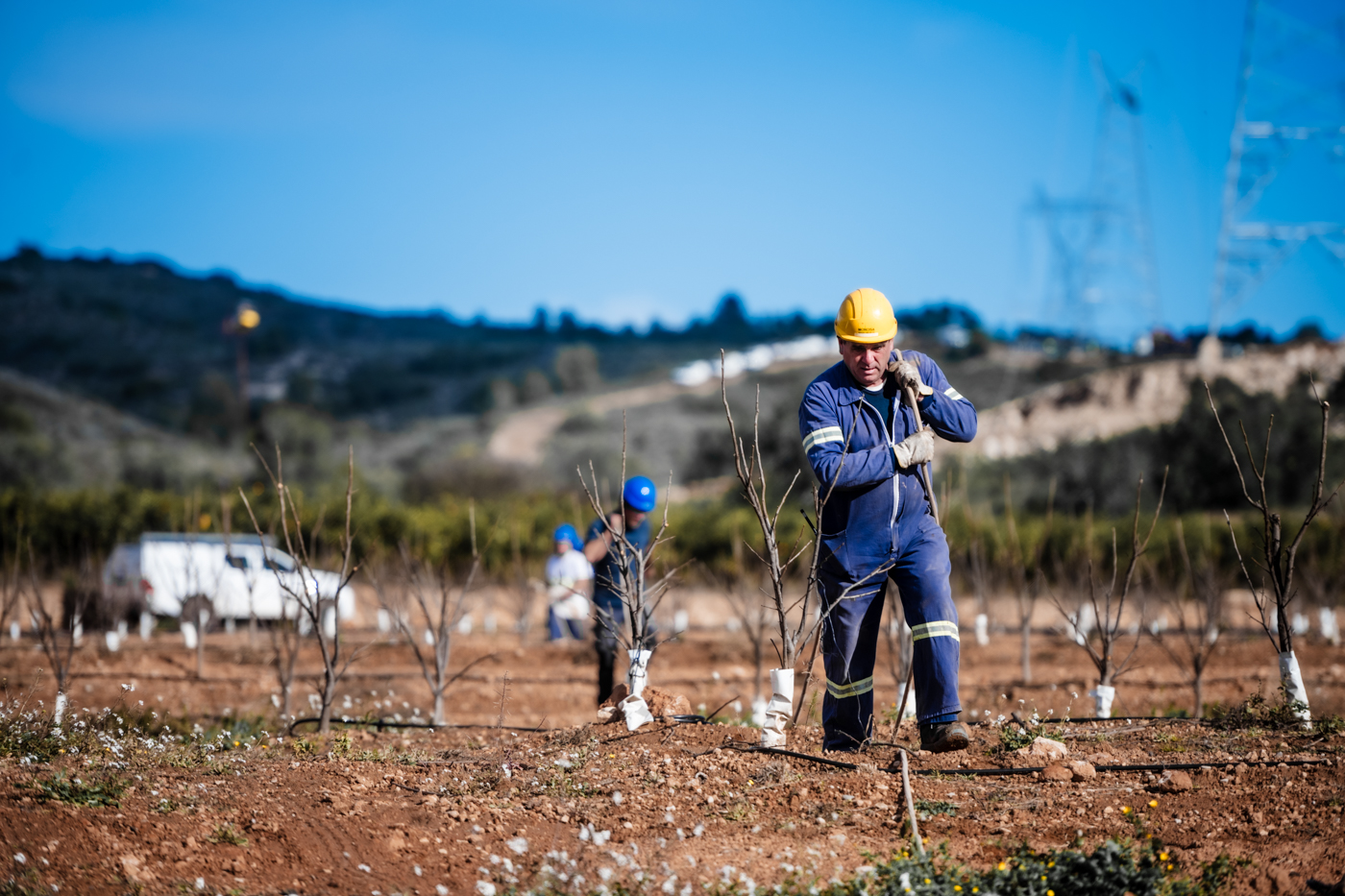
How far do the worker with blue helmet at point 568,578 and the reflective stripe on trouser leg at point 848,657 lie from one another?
18.0 ft

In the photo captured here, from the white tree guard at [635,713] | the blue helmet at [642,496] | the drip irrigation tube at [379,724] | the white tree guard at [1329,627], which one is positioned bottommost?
the white tree guard at [1329,627]

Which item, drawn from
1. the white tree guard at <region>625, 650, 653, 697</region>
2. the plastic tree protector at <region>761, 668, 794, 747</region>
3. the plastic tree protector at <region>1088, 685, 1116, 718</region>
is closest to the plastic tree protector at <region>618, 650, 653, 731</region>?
the white tree guard at <region>625, 650, 653, 697</region>

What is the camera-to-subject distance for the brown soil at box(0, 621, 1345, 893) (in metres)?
3.60

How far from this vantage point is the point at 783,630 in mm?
4730

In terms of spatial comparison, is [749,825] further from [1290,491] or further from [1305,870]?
[1290,491]

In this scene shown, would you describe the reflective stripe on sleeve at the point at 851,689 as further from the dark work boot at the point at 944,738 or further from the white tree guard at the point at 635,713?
the white tree guard at the point at 635,713

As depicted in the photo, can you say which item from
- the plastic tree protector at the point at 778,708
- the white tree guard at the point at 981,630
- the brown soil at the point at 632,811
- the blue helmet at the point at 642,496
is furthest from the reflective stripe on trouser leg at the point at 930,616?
the white tree guard at the point at 981,630

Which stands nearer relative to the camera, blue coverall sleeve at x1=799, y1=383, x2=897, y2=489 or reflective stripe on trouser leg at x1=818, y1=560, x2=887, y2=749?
blue coverall sleeve at x1=799, y1=383, x2=897, y2=489

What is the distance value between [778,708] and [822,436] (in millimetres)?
1194

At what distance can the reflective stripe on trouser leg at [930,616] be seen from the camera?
4.70 m

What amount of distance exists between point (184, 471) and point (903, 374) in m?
28.8

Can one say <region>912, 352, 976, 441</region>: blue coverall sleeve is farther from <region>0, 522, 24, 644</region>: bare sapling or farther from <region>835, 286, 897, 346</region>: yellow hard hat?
<region>0, 522, 24, 644</region>: bare sapling

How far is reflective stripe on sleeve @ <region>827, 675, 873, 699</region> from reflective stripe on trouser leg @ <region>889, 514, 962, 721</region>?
0.22 metres

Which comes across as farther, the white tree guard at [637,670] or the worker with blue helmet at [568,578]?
the worker with blue helmet at [568,578]
